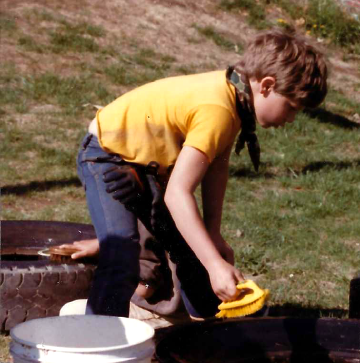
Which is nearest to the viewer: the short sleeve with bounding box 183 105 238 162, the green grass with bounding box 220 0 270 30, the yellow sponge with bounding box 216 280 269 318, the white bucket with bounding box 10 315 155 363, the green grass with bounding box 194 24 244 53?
the white bucket with bounding box 10 315 155 363

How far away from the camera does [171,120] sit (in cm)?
284

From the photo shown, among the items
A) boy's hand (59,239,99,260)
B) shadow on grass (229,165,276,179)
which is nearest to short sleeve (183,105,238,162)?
boy's hand (59,239,99,260)

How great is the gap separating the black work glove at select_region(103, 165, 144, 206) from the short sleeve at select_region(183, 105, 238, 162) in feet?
1.20

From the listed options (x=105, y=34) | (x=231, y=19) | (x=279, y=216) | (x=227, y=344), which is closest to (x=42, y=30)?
(x=105, y=34)

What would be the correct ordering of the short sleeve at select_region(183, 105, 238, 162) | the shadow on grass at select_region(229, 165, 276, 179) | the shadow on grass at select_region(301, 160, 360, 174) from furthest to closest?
the shadow on grass at select_region(301, 160, 360, 174)
the shadow on grass at select_region(229, 165, 276, 179)
the short sleeve at select_region(183, 105, 238, 162)

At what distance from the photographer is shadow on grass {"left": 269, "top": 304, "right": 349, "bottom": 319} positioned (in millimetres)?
3801

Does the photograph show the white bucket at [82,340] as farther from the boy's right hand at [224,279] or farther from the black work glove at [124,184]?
the black work glove at [124,184]

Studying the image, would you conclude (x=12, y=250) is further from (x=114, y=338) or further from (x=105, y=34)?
(x=105, y=34)

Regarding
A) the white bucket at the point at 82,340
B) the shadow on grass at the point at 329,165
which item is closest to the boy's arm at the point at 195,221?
the white bucket at the point at 82,340

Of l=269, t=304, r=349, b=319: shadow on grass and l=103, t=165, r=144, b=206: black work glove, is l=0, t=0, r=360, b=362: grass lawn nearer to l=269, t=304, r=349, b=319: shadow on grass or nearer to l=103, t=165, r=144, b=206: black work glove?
l=269, t=304, r=349, b=319: shadow on grass

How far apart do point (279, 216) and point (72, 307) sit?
2503mm

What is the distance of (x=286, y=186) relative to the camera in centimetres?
614

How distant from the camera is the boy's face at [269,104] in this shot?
8.89 ft

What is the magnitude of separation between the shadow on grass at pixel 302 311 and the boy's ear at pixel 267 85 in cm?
146
